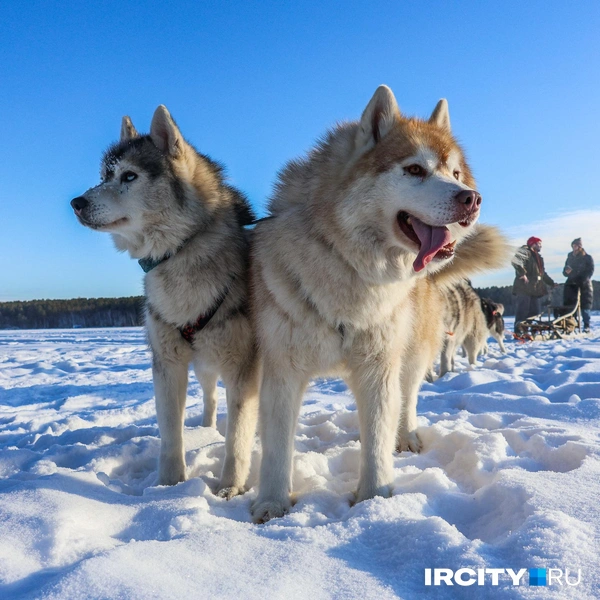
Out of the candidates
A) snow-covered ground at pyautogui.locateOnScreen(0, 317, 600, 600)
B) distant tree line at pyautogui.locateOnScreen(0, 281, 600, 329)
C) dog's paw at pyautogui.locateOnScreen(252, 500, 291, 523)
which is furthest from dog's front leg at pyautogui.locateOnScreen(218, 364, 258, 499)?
distant tree line at pyautogui.locateOnScreen(0, 281, 600, 329)

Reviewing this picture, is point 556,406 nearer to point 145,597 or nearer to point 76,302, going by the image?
point 145,597

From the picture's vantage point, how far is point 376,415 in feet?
8.04

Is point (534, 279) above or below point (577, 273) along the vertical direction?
below

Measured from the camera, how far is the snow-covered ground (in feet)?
4.64

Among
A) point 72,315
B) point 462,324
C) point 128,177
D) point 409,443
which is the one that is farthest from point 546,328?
point 72,315

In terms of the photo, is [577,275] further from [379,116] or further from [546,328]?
[379,116]

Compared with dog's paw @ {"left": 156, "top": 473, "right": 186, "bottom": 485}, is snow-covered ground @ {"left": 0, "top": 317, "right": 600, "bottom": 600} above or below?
above

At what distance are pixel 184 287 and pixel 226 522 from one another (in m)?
1.27

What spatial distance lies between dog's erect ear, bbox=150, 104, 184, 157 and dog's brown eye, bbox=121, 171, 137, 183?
27 centimetres

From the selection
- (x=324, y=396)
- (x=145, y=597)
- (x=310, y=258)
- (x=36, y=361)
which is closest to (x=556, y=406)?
(x=324, y=396)

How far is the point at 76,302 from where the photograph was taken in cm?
3138

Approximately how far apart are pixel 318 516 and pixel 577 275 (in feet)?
44.3

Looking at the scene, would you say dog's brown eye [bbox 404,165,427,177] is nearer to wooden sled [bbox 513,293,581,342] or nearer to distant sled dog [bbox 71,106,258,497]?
distant sled dog [bbox 71,106,258,497]

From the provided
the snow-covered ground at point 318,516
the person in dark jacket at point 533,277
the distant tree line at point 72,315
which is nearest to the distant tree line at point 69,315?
the distant tree line at point 72,315
